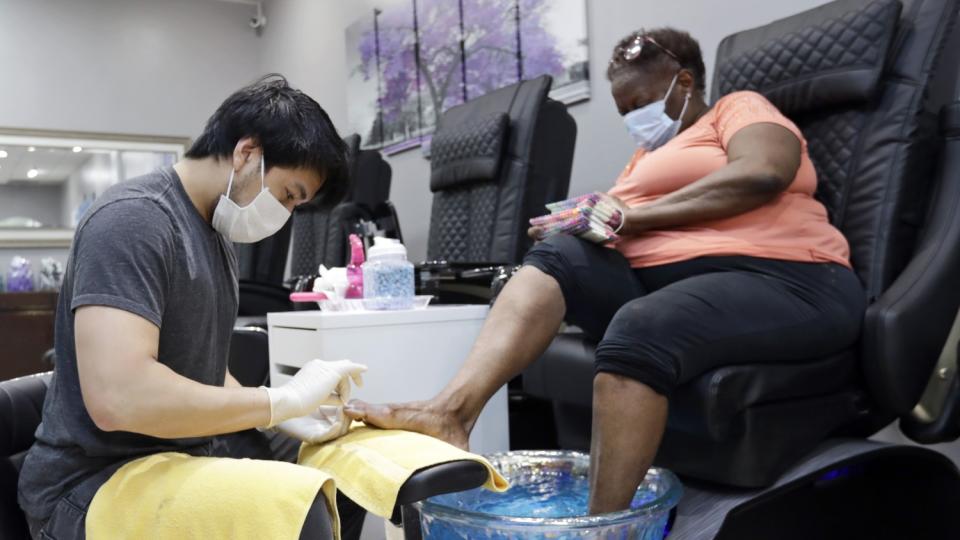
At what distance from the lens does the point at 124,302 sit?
893 mm

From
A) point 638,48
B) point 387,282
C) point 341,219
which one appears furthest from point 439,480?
point 341,219

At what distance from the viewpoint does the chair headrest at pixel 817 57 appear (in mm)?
1690

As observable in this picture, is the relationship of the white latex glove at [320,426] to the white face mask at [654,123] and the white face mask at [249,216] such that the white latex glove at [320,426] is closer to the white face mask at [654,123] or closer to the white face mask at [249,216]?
the white face mask at [249,216]

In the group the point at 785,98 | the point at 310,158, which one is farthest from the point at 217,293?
the point at 785,98

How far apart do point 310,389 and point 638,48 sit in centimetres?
121

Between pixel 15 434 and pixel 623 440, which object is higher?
pixel 15 434

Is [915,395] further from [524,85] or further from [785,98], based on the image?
[524,85]

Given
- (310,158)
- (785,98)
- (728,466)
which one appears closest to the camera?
(310,158)

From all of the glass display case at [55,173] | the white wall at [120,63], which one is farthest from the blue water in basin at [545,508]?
the white wall at [120,63]

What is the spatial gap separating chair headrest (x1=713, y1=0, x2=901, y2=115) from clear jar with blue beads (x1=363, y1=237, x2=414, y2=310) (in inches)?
36.0

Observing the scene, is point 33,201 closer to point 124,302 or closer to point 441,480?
point 124,302

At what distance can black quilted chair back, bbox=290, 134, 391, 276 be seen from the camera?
3.28 m

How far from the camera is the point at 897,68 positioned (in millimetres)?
1690

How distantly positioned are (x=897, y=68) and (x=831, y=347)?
663 mm
